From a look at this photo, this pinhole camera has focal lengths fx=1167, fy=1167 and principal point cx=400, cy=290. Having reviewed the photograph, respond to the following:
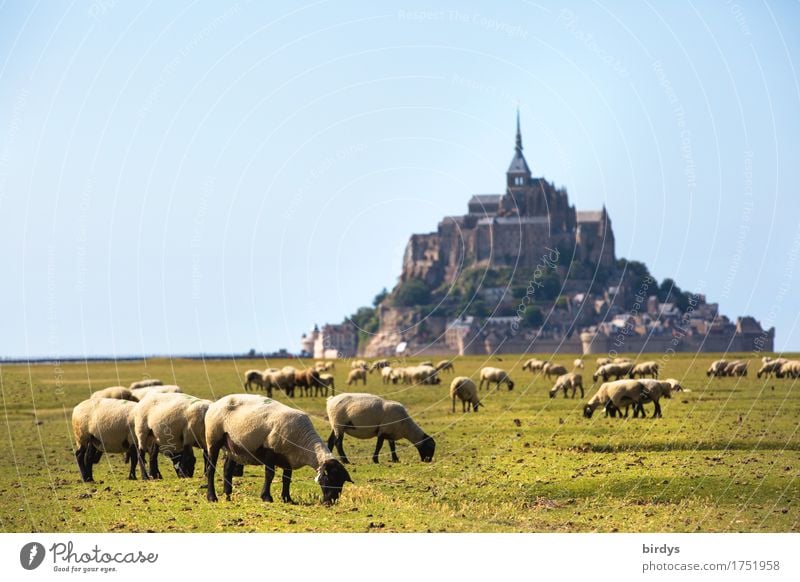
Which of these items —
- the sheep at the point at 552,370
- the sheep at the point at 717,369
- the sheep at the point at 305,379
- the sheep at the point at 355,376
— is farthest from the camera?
the sheep at the point at 355,376

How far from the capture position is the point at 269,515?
58.9 ft

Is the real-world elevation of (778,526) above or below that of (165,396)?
below

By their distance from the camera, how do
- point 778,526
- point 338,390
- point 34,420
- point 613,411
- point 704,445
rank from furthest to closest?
point 338,390, point 34,420, point 613,411, point 704,445, point 778,526

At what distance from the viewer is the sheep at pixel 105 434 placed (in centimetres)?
2338

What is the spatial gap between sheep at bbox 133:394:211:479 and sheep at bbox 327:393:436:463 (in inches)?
145

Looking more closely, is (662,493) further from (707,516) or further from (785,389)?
(785,389)

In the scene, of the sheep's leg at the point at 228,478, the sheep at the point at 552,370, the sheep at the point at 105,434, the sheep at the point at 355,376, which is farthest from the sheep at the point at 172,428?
the sheep at the point at 552,370

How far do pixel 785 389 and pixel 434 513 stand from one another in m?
35.2

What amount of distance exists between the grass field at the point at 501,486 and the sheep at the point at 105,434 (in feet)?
1.80

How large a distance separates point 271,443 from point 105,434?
5.81 m

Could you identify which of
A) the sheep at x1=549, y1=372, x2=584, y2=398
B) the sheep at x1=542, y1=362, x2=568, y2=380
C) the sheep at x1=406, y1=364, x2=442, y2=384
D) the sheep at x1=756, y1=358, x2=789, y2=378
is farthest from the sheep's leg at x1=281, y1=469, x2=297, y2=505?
the sheep at x1=542, y1=362, x2=568, y2=380

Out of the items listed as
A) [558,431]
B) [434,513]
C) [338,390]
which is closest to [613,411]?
[558,431]

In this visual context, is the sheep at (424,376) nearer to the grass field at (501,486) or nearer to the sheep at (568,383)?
the sheep at (568,383)

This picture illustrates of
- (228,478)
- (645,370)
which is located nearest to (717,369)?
(645,370)
